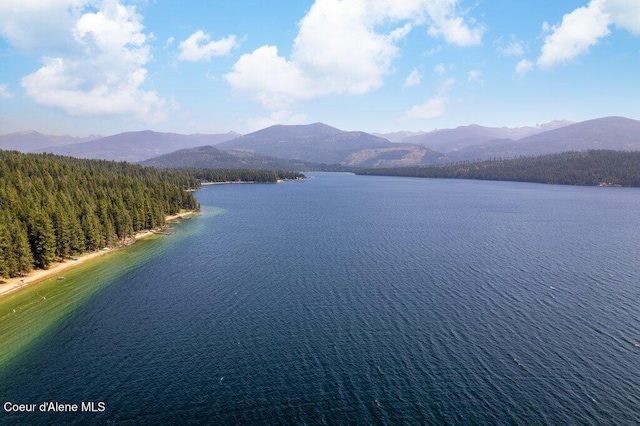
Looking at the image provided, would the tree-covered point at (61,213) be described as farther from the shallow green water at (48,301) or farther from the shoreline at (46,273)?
the shallow green water at (48,301)

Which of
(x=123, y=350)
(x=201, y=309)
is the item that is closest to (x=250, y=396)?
(x=123, y=350)

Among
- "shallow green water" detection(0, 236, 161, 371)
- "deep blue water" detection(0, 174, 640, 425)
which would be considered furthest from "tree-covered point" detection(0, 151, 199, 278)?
"deep blue water" detection(0, 174, 640, 425)

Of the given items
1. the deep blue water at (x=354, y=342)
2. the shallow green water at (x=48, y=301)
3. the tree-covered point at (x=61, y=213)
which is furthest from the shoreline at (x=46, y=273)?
the deep blue water at (x=354, y=342)

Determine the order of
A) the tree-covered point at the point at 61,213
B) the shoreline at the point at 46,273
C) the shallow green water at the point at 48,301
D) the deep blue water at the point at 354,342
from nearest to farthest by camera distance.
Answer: the deep blue water at the point at 354,342, the shallow green water at the point at 48,301, the shoreline at the point at 46,273, the tree-covered point at the point at 61,213

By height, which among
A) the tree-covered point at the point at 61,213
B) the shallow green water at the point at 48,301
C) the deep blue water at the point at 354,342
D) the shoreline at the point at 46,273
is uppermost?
the tree-covered point at the point at 61,213

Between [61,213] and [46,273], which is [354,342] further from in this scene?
[61,213]

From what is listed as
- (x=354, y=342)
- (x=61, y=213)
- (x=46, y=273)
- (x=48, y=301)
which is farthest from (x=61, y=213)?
(x=354, y=342)

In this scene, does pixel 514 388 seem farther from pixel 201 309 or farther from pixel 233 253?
pixel 233 253
